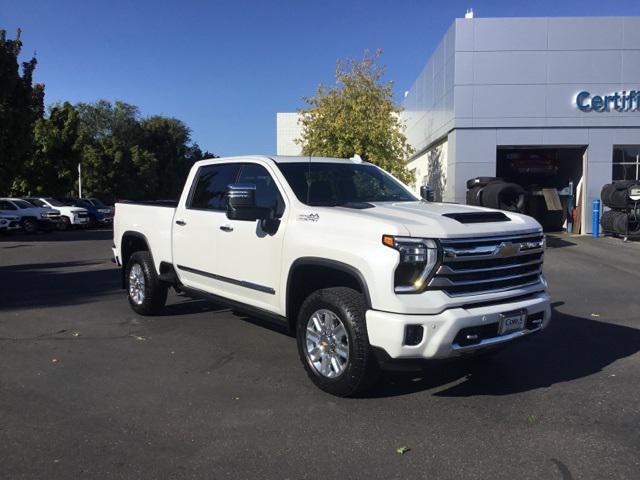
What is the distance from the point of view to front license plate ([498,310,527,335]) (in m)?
4.57

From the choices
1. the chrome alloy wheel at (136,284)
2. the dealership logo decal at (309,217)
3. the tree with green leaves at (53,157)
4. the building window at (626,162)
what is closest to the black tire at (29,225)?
the tree with green leaves at (53,157)

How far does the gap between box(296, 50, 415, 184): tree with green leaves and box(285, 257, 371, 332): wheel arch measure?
18.6 m

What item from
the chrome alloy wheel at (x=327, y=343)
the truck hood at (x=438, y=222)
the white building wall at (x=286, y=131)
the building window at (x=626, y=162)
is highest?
the white building wall at (x=286, y=131)

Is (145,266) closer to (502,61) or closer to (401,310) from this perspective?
(401,310)

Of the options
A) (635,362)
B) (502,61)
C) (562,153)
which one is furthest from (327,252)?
(562,153)

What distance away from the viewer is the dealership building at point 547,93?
70.2ft

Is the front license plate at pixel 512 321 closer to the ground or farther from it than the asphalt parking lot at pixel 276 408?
farther from it

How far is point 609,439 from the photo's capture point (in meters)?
4.10

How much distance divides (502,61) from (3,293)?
716 inches

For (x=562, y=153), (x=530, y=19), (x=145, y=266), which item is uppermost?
(x=530, y=19)

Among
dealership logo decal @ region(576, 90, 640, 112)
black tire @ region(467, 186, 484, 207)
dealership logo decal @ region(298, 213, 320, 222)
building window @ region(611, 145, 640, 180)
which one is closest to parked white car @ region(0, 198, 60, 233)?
black tire @ region(467, 186, 484, 207)

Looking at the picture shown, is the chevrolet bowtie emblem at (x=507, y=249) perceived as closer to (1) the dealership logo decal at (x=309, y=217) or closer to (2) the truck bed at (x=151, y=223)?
(1) the dealership logo decal at (x=309, y=217)

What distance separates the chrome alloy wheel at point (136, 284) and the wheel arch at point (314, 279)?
3.11 meters

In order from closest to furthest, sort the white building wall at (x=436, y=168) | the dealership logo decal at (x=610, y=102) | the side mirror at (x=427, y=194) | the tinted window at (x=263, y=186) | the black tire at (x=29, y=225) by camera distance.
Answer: the tinted window at (x=263, y=186)
the side mirror at (x=427, y=194)
the dealership logo decal at (x=610, y=102)
the white building wall at (x=436, y=168)
the black tire at (x=29, y=225)
